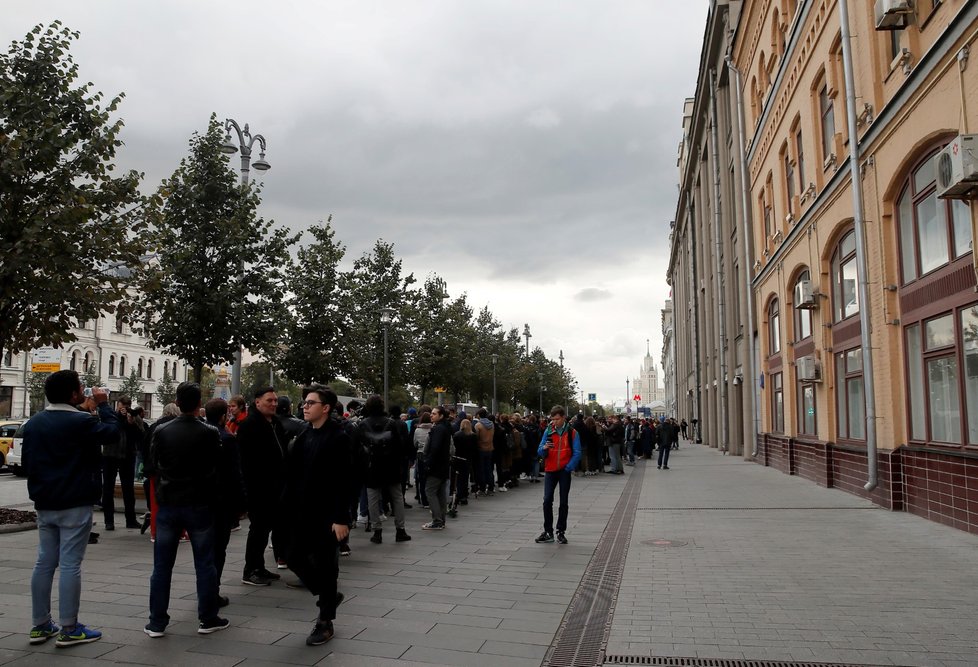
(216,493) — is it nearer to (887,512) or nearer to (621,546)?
(621,546)

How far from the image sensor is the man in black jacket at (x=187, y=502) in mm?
5535

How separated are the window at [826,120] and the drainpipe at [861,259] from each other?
2.45 meters

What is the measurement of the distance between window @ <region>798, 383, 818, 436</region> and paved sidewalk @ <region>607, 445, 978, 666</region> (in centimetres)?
615

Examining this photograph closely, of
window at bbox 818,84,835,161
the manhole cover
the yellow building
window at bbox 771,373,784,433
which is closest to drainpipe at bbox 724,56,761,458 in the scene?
the yellow building

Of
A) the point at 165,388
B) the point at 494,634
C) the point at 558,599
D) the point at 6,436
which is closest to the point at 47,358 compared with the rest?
the point at 6,436

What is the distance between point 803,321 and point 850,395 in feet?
14.8

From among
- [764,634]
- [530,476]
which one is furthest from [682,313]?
[764,634]

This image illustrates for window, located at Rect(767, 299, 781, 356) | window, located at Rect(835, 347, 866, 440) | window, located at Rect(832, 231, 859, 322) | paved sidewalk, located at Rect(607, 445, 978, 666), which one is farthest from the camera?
window, located at Rect(767, 299, 781, 356)

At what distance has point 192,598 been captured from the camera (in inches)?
261

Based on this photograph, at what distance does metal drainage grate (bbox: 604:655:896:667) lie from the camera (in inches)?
192

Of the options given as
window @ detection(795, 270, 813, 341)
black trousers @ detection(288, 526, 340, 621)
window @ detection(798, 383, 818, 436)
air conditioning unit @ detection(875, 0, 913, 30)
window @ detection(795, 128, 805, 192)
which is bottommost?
black trousers @ detection(288, 526, 340, 621)

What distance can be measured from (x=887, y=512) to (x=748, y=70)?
59.9ft

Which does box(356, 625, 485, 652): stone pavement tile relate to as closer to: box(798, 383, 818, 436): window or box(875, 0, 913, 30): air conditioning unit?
box(875, 0, 913, 30): air conditioning unit

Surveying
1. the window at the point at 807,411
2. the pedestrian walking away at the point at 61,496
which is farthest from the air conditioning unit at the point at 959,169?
the window at the point at 807,411
